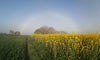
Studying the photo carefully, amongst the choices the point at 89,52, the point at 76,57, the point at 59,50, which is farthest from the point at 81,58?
the point at 59,50

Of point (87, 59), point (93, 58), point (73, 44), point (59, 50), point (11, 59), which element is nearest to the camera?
point (93, 58)

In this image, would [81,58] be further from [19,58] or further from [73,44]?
[19,58]

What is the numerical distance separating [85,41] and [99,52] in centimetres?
88

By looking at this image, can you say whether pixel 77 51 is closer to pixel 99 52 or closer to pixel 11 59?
pixel 99 52

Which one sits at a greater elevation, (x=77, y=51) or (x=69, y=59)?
(x=77, y=51)

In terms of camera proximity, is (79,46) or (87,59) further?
(79,46)

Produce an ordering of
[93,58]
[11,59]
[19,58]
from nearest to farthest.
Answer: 1. [93,58]
2. [11,59]
3. [19,58]

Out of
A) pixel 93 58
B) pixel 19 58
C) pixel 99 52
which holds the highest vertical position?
pixel 99 52

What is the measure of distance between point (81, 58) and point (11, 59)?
556 cm

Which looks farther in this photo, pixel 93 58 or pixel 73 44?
pixel 73 44

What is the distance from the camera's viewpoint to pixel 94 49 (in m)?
2.64

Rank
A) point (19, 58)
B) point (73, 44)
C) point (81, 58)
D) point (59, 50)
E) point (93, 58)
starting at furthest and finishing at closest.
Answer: point (19, 58)
point (59, 50)
point (73, 44)
point (81, 58)
point (93, 58)

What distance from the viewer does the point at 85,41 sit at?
3365mm

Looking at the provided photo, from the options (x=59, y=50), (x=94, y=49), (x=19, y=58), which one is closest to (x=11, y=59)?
(x=19, y=58)
